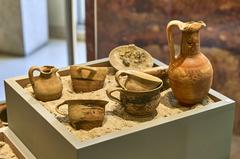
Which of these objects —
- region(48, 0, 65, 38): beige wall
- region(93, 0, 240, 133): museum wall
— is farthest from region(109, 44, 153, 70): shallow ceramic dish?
region(48, 0, 65, 38): beige wall

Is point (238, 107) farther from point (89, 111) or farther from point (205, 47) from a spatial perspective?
point (89, 111)

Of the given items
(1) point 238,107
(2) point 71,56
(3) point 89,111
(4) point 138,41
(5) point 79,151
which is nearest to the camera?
(5) point 79,151

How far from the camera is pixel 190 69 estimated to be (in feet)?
5.77

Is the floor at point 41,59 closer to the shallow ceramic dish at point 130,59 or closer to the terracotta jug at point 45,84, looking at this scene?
the shallow ceramic dish at point 130,59

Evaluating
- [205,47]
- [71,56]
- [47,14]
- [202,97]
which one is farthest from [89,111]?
[47,14]

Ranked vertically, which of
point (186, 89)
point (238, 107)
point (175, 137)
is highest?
point (186, 89)

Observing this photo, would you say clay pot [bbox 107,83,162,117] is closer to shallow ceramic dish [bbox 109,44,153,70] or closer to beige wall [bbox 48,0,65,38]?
shallow ceramic dish [bbox 109,44,153,70]

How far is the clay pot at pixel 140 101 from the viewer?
5.60 ft

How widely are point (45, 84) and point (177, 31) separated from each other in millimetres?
1251

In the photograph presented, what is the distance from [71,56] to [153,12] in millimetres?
768

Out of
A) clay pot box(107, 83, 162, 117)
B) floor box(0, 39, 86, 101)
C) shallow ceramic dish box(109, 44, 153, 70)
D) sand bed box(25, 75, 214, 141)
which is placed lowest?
floor box(0, 39, 86, 101)

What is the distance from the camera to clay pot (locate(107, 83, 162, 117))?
171 centimetres

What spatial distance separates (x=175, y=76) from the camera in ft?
5.87

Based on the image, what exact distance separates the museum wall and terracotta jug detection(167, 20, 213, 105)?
967mm
